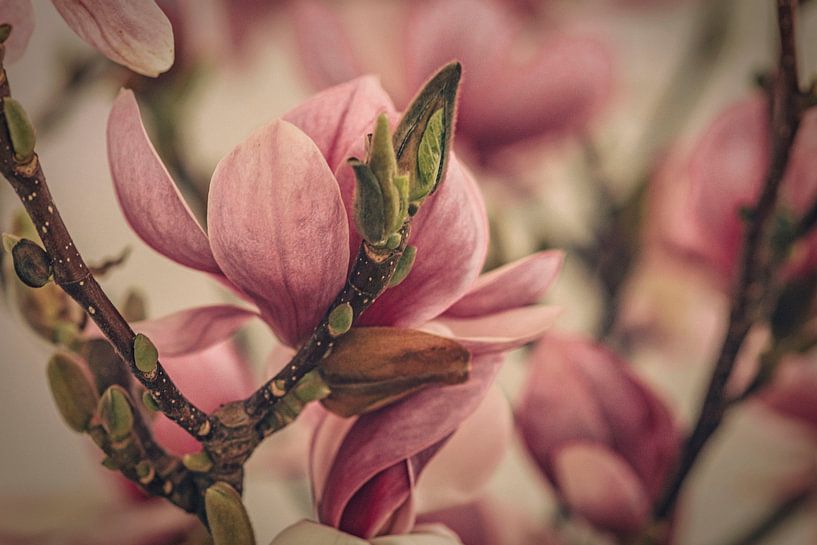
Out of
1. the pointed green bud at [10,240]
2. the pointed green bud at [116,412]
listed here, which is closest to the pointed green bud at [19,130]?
the pointed green bud at [10,240]

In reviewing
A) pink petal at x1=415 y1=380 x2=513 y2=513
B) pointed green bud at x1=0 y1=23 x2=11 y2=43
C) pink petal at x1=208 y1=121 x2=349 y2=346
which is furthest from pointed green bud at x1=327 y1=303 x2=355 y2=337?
pointed green bud at x1=0 y1=23 x2=11 y2=43

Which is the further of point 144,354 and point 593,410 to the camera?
point 593,410

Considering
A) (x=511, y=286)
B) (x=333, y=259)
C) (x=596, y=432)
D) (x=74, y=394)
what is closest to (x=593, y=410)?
(x=596, y=432)

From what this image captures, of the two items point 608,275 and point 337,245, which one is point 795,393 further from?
point 337,245

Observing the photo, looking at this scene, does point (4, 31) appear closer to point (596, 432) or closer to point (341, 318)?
point (341, 318)

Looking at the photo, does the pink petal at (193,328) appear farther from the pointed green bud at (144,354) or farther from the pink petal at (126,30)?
the pink petal at (126,30)

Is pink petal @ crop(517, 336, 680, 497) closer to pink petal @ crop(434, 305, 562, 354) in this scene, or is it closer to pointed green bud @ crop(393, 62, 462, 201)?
pink petal @ crop(434, 305, 562, 354)

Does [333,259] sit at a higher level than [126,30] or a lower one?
lower
